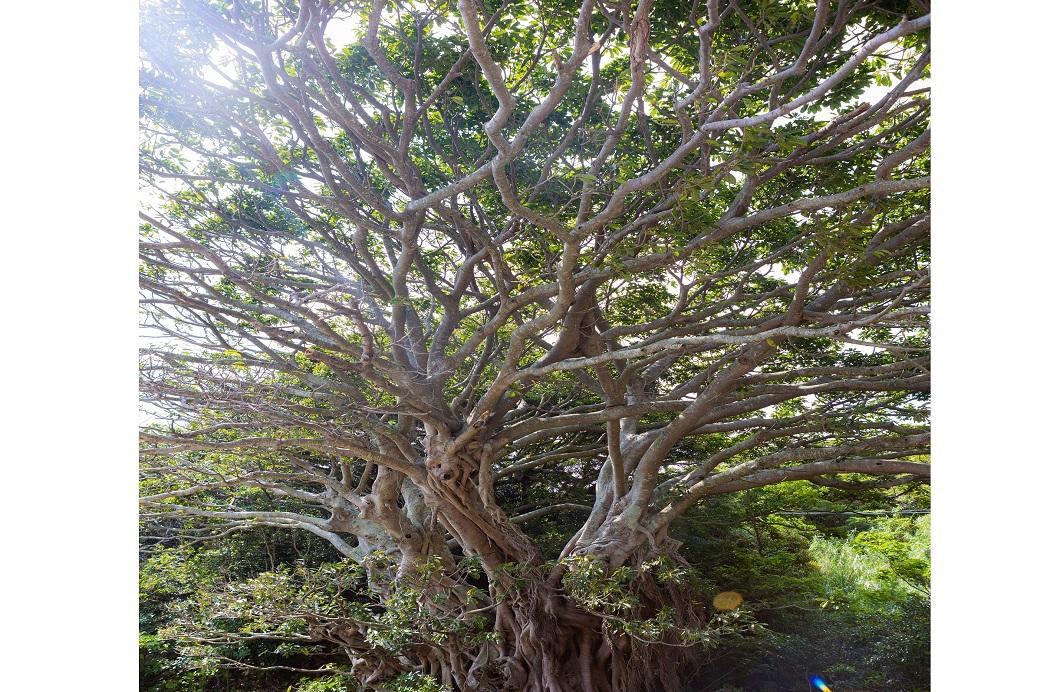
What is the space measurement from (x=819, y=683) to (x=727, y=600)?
93 cm

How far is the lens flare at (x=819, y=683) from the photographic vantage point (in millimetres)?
5234

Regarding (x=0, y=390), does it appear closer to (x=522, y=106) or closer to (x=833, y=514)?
(x=522, y=106)

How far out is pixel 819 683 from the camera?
528cm

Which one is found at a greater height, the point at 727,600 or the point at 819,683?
the point at 727,600

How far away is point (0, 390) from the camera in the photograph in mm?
1490

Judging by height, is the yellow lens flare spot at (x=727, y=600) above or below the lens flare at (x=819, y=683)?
above

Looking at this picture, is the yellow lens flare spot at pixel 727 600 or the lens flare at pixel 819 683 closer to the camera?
the yellow lens flare spot at pixel 727 600

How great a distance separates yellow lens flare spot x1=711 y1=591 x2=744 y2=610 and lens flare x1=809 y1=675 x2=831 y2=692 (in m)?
0.74

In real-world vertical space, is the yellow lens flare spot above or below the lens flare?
above

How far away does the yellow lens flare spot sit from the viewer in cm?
511

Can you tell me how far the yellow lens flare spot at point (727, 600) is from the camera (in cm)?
511

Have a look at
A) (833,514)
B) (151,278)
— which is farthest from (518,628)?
(833,514)

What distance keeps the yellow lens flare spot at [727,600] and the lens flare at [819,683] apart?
2.43ft

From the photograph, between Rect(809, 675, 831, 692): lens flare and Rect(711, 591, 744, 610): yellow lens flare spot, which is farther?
Rect(809, 675, 831, 692): lens flare
